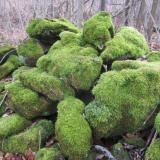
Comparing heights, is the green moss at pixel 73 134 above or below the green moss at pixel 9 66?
above

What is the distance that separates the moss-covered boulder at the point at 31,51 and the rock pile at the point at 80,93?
0.02 metres

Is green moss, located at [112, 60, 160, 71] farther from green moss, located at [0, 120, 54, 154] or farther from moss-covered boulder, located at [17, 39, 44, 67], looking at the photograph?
moss-covered boulder, located at [17, 39, 44, 67]

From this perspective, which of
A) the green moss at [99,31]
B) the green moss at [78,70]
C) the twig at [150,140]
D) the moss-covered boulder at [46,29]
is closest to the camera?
the twig at [150,140]

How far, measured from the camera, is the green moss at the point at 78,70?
5027 millimetres

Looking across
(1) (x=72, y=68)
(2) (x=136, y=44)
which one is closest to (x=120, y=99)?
(1) (x=72, y=68)

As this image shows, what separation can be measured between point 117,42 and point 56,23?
188cm

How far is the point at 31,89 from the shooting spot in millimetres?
5453

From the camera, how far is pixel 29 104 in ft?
17.1

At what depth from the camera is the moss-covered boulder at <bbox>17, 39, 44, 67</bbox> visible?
Answer: 22.3 ft

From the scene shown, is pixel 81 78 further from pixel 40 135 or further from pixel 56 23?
pixel 56 23

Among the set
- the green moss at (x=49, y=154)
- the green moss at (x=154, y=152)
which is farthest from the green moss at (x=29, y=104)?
the green moss at (x=154, y=152)

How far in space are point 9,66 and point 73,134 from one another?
3.69 m

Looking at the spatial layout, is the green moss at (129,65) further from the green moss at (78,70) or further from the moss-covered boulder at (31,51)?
the moss-covered boulder at (31,51)

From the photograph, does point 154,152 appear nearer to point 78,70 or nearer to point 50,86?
point 78,70
